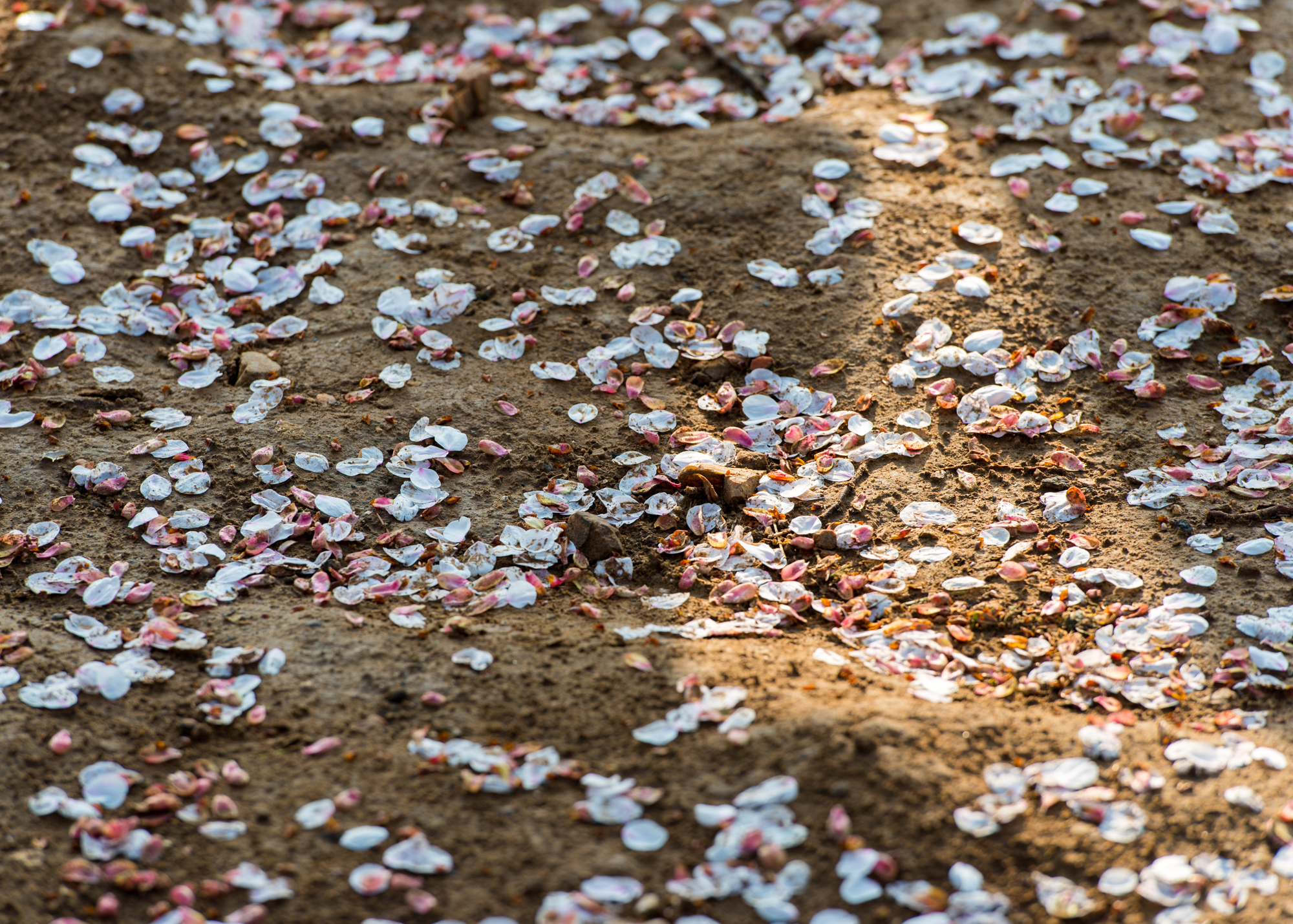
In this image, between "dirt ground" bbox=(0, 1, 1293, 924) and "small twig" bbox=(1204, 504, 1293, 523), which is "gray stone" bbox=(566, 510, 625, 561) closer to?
"dirt ground" bbox=(0, 1, 1293, 924)

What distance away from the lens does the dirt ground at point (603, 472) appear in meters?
2.36

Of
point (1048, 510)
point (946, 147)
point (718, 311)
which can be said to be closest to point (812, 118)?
point (946, 147)

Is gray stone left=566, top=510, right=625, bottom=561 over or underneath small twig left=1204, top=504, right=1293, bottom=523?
underneath

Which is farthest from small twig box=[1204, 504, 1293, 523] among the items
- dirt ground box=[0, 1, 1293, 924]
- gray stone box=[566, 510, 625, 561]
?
gray stone box=[566, 510, 625, 561]

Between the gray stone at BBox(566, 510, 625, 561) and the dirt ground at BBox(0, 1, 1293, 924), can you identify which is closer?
the dirt ground at BBox(0, 1, 1293, 924)

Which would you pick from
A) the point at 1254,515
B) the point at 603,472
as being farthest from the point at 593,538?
the point at 1254,515

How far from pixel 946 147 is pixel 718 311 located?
4.49 ft

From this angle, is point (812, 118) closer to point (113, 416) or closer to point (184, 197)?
point (184, 197)

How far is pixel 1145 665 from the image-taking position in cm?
280

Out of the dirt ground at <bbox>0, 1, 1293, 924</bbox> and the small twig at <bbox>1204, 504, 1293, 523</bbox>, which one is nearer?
the dirt ground at <bbox>0, 1, 1293, 924</bbox>

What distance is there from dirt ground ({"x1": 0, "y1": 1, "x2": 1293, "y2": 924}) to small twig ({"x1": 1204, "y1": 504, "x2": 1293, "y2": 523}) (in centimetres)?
3

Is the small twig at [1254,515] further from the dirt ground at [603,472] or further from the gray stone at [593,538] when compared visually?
the gray stone at [593,538]

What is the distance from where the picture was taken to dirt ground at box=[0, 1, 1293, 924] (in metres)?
2.36

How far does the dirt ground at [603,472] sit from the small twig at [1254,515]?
3 cm
